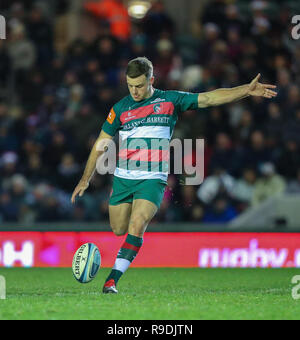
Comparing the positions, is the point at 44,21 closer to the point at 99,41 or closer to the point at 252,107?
the point at 99,41

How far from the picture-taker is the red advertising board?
1176 centimetres

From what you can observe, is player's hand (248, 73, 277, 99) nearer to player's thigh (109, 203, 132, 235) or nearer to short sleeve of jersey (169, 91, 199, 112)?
short sleeve of jersey (169, 91, 199, 112)

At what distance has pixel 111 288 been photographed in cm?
765

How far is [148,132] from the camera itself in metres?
8.04

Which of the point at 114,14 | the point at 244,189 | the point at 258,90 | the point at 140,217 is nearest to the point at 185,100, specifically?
the point at 258,90

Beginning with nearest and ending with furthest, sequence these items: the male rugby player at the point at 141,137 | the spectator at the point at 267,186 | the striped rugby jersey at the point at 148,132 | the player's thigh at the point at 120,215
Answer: the male rugby player at the point at 141,137 → the striped rugby jersey at the point at 148,132 → the player's thigh at the point at 120,215 → the spectator at the point at 267,186

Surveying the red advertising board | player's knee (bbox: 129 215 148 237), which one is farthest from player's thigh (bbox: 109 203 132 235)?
the red advertising board

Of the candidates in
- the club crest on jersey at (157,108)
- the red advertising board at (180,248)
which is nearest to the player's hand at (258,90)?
the club crest on jersey at (157,108)

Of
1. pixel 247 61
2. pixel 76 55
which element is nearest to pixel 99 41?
pixel 76 55

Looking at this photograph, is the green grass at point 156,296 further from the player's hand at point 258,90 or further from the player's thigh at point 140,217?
the player's hand at point 258,90

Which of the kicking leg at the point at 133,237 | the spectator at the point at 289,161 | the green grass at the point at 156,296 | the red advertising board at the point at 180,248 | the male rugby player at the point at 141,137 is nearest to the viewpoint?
the green grass at the point at 156,296

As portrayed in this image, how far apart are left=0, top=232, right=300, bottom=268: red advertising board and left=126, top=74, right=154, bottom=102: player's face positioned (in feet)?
13.1

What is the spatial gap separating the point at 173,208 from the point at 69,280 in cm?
419

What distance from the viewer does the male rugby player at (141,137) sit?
783 centimetres
